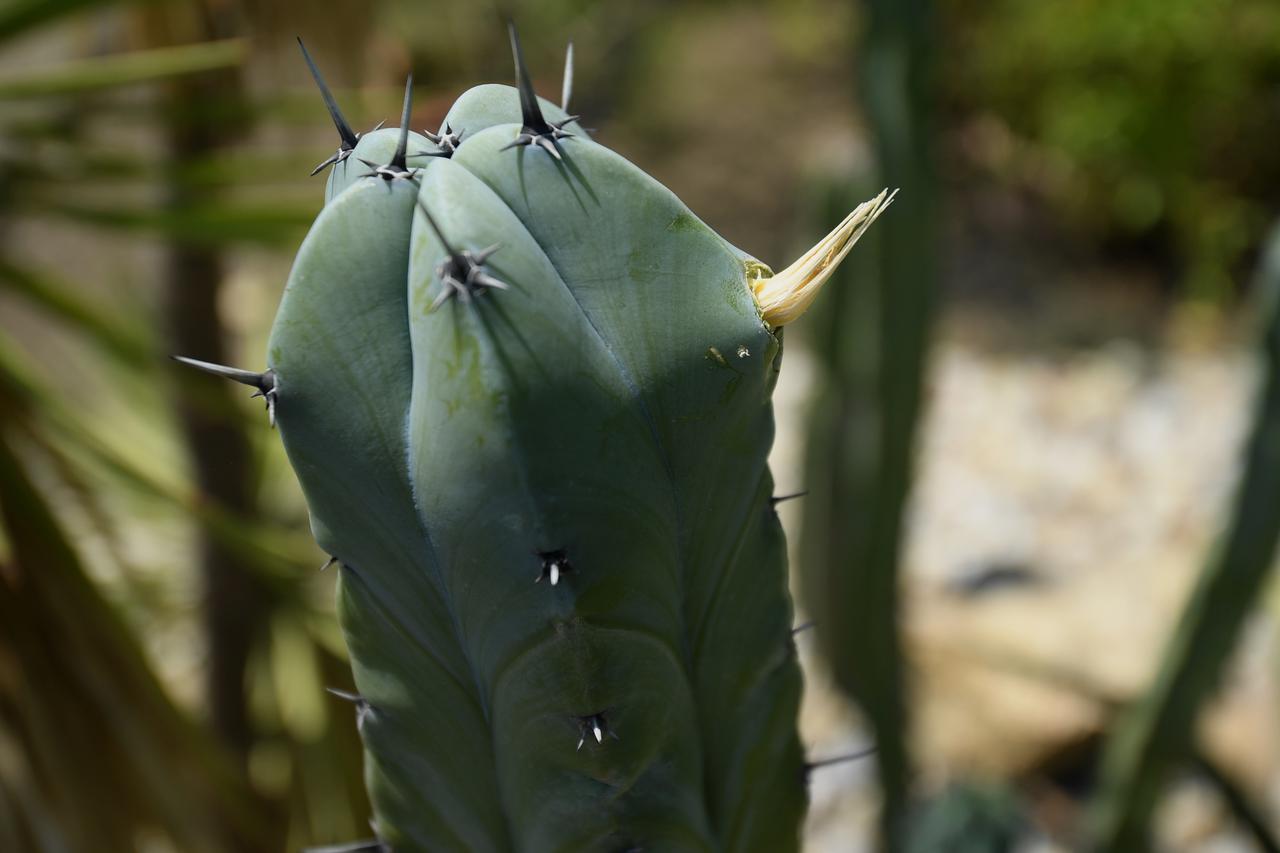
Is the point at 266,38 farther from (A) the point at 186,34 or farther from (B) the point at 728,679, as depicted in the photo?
(B) the point at 728,679

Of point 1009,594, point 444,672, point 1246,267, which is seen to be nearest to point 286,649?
point 444,672

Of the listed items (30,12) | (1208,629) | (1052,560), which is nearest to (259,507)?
(30,12)

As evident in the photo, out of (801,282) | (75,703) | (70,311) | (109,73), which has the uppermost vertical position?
(109,73)

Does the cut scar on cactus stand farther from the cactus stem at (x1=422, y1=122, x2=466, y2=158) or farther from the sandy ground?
the sandy ground

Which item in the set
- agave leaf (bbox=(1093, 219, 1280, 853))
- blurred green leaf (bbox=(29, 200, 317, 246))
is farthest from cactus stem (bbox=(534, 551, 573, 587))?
agave leaf (bbox=(1093, 219, 1280, 853))

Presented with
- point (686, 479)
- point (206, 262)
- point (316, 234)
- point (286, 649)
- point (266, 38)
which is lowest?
point (286, 649)

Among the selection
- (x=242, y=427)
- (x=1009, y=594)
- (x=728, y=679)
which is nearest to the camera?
(x=728, y=679)

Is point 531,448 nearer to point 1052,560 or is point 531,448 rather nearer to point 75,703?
point 75,703
